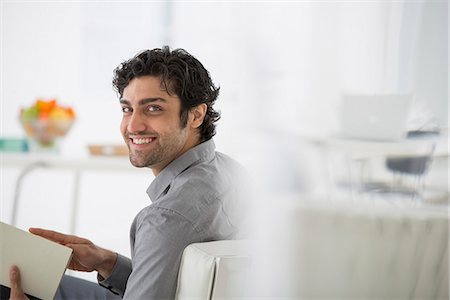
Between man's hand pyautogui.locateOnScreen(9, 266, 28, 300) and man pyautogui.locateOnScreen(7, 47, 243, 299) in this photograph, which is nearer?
man pyautogui.locateOnScreen(7, 47, 243, 299)

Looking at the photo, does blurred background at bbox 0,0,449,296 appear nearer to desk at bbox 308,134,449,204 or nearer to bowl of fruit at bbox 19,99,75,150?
desk at bbox 308,134,449,204

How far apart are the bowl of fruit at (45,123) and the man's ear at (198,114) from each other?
1.01 m

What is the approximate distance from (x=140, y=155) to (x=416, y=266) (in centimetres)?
57

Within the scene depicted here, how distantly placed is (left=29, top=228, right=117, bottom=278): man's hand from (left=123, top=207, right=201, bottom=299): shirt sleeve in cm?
26

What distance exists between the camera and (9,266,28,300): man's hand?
1.09 m

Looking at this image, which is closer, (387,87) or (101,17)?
(387,87)

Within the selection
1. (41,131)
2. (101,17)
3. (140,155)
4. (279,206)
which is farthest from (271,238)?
(101,17)

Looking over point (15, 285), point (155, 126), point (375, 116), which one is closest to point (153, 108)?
point (155, 126)

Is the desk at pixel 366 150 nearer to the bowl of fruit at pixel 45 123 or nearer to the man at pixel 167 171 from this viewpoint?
the man at pixel 167 171

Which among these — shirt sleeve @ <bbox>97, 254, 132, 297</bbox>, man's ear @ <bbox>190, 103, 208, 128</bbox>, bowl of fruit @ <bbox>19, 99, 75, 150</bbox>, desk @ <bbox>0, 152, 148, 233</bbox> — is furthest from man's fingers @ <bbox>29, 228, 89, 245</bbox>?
bowl of fruit @ <bbox>19, 99, 75, 150</bbox>

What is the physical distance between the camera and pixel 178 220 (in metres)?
0.94

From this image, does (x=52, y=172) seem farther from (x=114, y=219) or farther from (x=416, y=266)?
(x=416, y=266)

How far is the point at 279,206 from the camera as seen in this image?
77cm

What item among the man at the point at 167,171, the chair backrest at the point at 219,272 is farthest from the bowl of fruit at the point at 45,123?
the chair backrest at the point at 219,272
